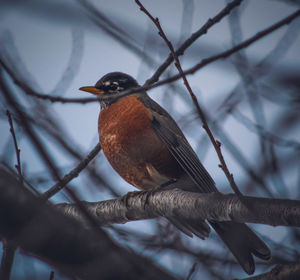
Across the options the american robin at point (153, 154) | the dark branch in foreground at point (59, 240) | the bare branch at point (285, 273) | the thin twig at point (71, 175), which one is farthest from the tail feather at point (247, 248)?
the dark branch in foreground at point (59, 240)

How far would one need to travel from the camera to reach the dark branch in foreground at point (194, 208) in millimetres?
2174

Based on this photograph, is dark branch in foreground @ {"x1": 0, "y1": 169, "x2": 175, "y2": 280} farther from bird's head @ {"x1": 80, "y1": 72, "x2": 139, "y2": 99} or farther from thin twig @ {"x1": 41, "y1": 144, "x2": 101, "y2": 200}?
bird's head @ {"x1": 80, "y1": 72, "x2": 139, "y2": 99}

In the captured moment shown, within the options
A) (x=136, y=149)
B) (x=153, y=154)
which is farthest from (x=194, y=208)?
(x=136, y=149)

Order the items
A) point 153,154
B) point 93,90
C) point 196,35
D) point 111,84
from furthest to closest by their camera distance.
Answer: point 111,84
point 93,90
point 153,154
point 196,35

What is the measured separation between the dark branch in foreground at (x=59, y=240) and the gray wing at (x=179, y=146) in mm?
2258

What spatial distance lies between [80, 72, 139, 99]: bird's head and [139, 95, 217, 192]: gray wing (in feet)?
1.85

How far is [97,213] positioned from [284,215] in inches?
74.4

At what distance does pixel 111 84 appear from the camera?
5.12 metres

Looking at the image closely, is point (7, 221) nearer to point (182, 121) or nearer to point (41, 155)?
point (41, 155)

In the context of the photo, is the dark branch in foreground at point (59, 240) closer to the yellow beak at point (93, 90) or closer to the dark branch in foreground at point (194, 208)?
the dark branch in foreground at point (194, 208)

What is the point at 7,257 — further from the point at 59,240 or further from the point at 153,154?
the point at 153,154

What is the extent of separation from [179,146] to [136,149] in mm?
500

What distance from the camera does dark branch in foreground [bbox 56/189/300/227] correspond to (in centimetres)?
217

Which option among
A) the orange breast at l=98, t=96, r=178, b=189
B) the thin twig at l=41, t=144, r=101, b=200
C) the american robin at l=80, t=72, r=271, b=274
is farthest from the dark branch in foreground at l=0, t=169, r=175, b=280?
the orange breast at l=98, t=96, r=178, b=189
